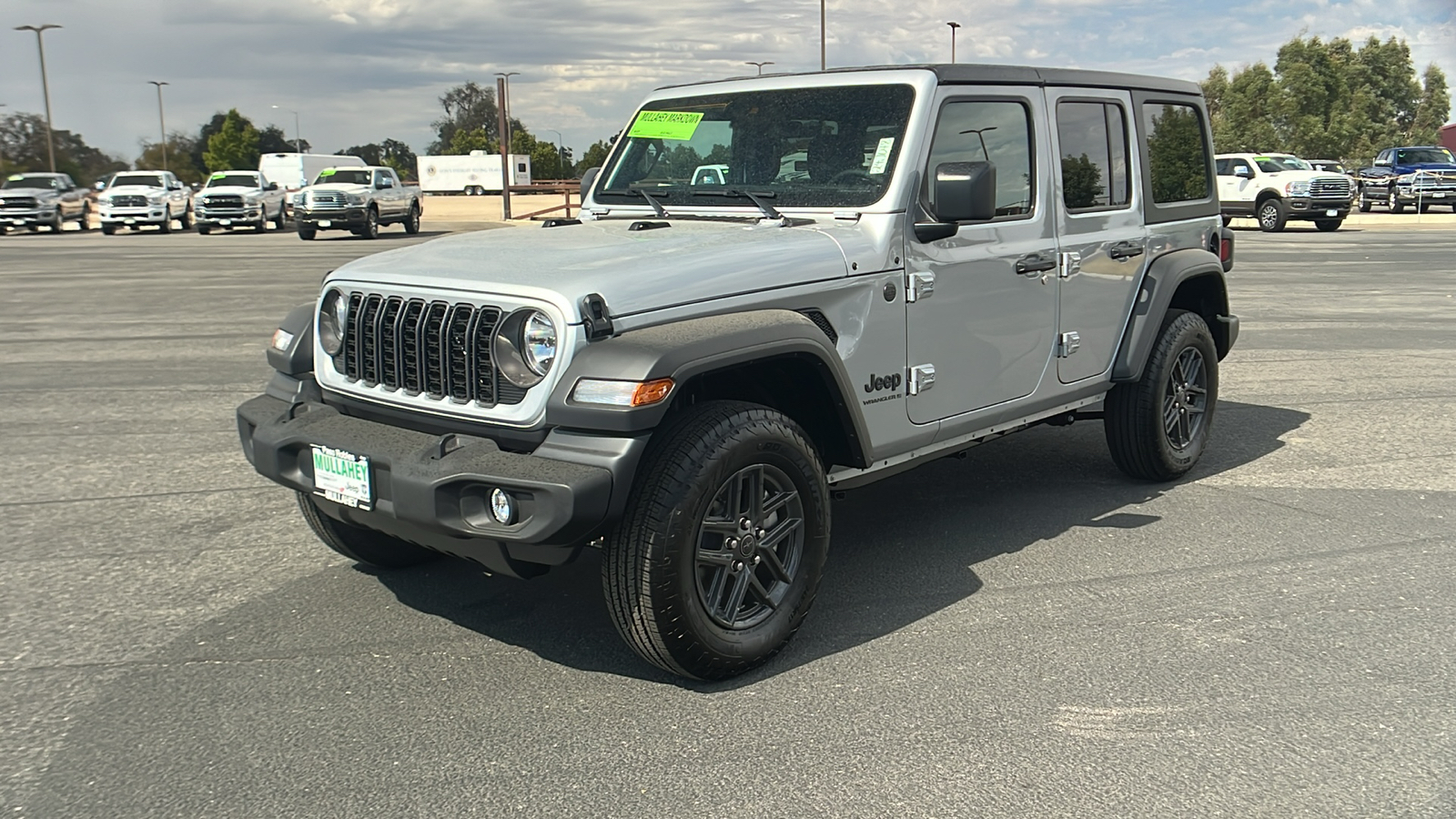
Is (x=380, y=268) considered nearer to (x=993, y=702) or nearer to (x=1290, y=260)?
(x=993, y=702)

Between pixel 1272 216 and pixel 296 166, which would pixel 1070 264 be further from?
pixel 296 166

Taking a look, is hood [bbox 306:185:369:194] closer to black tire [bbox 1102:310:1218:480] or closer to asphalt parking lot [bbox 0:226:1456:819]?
asphalt parking lot [bbox 0:226:1456:819]

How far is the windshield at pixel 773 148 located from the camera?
459 centimetres

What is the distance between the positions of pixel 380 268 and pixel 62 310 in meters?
11.7

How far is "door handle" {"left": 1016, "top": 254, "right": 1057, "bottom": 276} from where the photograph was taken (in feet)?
16.3

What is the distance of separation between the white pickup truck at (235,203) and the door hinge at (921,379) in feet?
104

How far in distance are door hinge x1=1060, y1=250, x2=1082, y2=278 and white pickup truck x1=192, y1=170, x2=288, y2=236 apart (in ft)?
103

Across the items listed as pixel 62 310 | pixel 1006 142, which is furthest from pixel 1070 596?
pixel 62 310

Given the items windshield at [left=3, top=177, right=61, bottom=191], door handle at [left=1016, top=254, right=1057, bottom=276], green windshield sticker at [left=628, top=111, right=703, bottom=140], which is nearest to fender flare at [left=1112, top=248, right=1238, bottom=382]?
door handle at [left=1016, top=254, right=1057, bottom=276]

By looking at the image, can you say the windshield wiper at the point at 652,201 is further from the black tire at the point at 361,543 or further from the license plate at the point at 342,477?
the license plate at the point at 342,477

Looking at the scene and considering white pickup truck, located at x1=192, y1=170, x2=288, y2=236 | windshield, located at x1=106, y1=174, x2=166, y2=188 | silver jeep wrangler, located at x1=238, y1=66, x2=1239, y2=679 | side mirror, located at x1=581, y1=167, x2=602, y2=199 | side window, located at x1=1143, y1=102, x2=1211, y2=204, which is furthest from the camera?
windshield, located at x1=106, y1=174, x2=166, y2=188

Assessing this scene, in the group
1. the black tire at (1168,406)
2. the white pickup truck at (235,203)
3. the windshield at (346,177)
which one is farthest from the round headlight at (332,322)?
the white pickup truck at (235,203)

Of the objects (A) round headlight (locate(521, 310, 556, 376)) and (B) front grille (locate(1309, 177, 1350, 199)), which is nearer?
(A) round headlight (locate(521, 310, 556, 376))

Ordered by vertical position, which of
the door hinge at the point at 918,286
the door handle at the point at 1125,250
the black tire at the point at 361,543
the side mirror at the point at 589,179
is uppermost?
the side mirror at the point at 589,179
